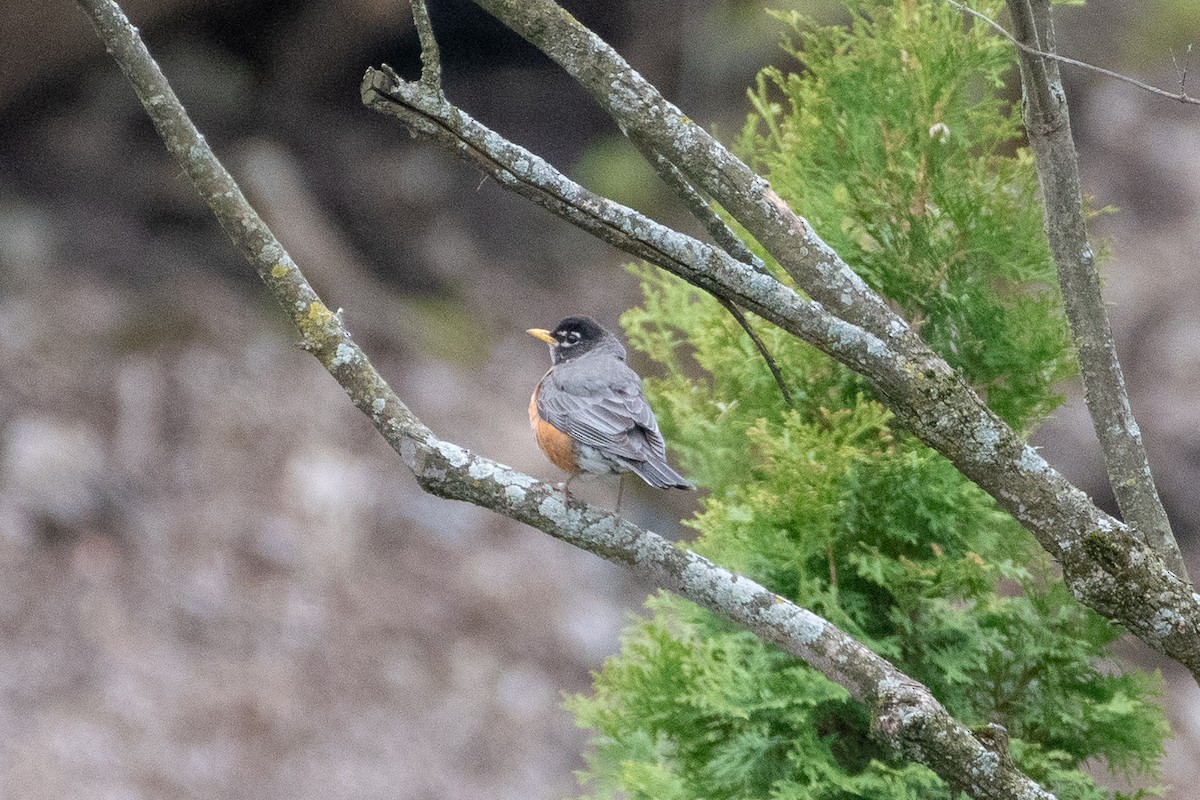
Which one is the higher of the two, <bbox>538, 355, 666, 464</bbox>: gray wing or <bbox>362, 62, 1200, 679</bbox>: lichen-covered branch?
<bbox>538, 355, 666, 464</bbox>: gray wing

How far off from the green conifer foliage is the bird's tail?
46 centimetres

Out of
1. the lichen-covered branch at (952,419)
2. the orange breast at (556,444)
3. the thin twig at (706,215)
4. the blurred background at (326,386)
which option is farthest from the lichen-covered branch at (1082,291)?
the blurred background at (326,386)

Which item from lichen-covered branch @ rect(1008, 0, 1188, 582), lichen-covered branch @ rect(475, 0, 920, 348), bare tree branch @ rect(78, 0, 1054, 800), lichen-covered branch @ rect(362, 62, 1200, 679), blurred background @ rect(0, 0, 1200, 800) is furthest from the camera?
blurred background @ rect(0, 0, 1200, 800)

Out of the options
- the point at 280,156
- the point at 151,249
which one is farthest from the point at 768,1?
the point at 151,249

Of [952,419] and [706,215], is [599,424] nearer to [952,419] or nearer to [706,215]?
[706,215]

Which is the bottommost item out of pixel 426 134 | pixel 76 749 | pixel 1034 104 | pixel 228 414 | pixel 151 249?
pixel 76 749

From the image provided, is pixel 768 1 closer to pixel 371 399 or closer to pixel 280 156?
pixel 280 156

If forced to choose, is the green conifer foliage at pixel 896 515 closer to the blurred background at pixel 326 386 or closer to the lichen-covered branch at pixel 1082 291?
the lichen-covered branch at pixel 1082 291

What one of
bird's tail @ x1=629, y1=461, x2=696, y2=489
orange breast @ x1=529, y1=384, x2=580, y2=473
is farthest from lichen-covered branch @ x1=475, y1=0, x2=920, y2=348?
orange breast @ x1=529, y1=384, x2=580, y2=473

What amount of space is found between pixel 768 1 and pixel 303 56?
3688mm

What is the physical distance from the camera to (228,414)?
308 inches

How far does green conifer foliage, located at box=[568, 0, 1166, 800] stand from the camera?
379 cm

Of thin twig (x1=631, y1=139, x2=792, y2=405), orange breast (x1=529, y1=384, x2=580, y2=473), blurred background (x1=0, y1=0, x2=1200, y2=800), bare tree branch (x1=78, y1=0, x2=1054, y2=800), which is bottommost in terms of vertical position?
bare tree branch (x1=78, y1=0, x2=1054, y2=800)

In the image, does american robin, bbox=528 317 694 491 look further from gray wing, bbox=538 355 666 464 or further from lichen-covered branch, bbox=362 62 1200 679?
lichen-covered branch, bbox=362 62 1200 679
